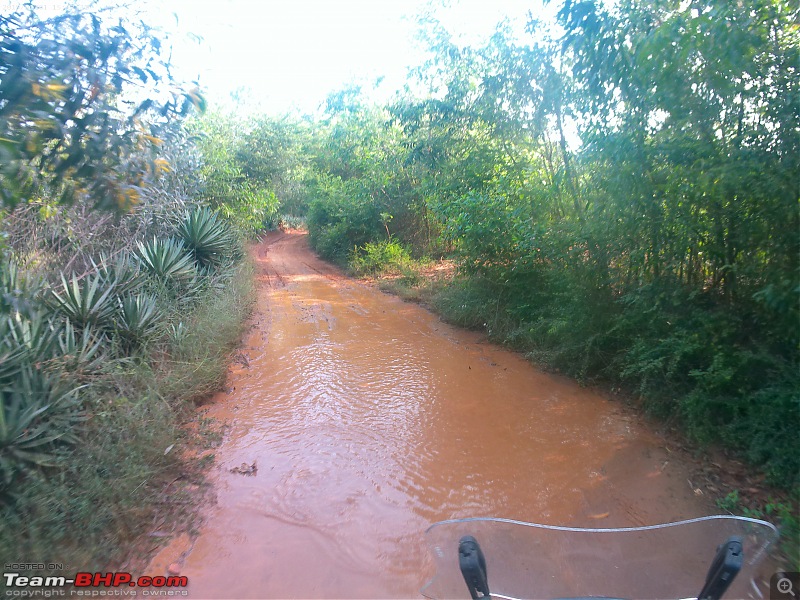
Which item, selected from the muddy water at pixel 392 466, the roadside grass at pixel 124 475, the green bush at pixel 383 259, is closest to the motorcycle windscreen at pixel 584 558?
the muddy water at pixel 392 466

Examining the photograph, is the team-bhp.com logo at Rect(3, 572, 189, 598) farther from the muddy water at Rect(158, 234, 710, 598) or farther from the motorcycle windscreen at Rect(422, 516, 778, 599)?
the motorcycle windscreen at Rect(422, 516, 778, 599)

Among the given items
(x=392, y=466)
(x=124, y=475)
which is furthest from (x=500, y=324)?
(x=124, y=475)

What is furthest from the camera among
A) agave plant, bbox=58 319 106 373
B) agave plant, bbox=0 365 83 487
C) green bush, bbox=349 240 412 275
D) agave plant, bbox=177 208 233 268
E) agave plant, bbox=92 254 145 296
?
green bush, bbox=349 240 412 275

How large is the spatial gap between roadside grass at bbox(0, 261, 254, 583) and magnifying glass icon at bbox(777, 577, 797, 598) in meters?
3.80

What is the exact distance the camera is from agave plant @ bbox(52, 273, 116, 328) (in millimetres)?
5945

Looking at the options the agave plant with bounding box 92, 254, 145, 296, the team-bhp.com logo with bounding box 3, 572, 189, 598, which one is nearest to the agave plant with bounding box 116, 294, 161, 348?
the agave plant with bounding box 92, 254, 145, 296

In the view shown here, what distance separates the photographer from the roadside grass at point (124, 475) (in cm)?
329

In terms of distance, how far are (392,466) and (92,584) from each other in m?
2.55

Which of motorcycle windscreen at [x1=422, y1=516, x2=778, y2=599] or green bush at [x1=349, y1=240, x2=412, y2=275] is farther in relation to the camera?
green bush at [x1=349, y1=240, x2=412, y2=275]

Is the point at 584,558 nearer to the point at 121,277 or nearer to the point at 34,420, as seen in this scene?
the point at 34,420

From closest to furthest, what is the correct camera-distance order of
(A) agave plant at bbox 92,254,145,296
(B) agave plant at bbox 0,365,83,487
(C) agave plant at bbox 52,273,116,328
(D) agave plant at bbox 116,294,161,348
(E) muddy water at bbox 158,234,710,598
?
(E) muddy water at bbox 158,234,710,598 < (B) agave plant at bbox 0,365,83,487 < (C) agave plant at bbox 52,273,116,328 < (D) agave plant at bbox 116,294,161,348 < (A) agave plant at bbox 92,254,145,296

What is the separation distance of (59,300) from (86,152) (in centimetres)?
401

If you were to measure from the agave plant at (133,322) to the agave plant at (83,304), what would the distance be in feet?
0.48

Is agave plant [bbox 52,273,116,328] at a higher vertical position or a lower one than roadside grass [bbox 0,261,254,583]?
higher
